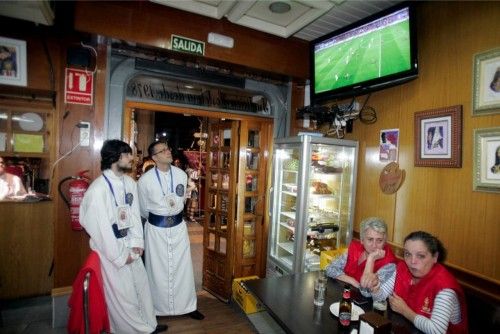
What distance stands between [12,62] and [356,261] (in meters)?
4.00

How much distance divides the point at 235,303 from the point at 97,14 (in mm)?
3876

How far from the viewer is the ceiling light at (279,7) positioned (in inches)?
113

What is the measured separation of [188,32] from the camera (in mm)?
3117

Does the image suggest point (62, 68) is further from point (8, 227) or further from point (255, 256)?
point (255, 256)

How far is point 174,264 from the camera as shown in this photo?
3408 mm

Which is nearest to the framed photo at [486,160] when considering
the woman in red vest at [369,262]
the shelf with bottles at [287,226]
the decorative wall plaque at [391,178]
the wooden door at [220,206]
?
the decorative wall plaque at [391,178]

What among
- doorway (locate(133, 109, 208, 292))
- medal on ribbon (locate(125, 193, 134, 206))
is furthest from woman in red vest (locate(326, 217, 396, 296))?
doorway (locate(133, 109, 208, 292))

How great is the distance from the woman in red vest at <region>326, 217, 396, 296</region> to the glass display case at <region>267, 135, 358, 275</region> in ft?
2.64

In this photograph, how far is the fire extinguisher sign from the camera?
122 inches

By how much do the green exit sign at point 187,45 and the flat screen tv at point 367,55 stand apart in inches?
53.8

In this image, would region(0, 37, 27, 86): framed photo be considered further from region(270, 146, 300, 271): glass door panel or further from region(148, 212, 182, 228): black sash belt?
region(270, 146, 300, 271): glass door panel

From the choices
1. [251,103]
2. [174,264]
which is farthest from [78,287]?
[251,103]

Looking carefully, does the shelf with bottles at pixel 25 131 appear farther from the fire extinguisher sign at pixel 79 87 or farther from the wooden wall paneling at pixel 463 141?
the wooden wall paneling at pixel 463 141

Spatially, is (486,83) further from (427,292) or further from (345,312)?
(345,312)
